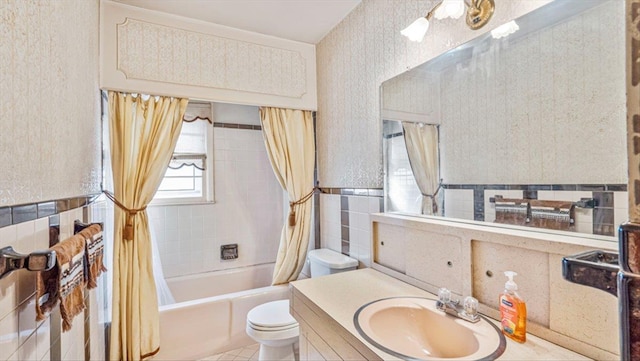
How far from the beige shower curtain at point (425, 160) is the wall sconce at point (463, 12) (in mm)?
468

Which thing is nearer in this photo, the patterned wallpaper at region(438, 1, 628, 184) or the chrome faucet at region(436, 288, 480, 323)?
the patterned wallpaper at region(438, 1, 628, 184)

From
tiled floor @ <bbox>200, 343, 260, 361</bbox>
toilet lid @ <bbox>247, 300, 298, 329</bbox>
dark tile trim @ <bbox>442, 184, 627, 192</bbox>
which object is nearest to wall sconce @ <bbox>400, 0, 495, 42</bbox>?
dark tile trim @ <bbox>442, 184, 627, 192</bbox>

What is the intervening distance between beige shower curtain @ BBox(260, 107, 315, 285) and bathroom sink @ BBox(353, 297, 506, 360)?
1.40 m

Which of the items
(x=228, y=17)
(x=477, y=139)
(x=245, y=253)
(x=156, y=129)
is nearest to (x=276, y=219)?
(x=245, y=253)

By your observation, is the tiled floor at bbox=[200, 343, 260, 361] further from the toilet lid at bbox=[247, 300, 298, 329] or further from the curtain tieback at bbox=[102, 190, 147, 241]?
the curtain tieback at bbox=[102, 190, 147, 241]

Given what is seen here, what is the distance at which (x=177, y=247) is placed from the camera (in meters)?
2.93

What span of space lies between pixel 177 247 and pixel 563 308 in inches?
116

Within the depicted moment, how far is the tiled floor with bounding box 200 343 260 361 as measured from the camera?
7.33 ft

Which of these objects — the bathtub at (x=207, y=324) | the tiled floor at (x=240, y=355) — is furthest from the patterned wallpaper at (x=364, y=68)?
the tiled floor at (x=240, y=355)

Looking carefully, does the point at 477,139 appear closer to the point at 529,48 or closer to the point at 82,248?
the point at 529,48

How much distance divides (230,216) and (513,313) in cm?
268

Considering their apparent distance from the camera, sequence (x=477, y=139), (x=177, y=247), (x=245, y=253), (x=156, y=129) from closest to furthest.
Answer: (x=477, y=139)
(x=156, y=129)
(x=177, y=247)
(x=245, y=253)

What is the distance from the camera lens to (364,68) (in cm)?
203

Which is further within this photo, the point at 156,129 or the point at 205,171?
the point at 205,171
